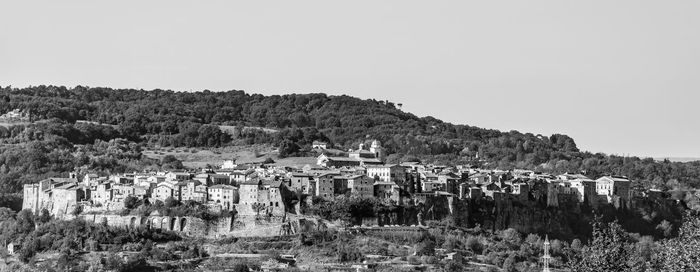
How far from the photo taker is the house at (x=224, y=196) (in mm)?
49969

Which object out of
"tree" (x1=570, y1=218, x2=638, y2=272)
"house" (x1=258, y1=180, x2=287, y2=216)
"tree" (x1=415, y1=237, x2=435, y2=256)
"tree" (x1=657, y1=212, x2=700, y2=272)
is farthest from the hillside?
"tree" (x1=657, y1=212, x2=700, y2=272)

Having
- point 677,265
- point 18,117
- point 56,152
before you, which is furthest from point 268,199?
point 18,117

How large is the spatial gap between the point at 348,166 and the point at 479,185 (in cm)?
603

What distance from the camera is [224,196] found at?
165ft

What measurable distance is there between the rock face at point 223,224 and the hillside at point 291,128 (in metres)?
16.7

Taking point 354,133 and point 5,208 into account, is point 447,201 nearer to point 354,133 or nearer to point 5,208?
point 5,208

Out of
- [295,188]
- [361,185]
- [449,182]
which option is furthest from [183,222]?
[449,182]

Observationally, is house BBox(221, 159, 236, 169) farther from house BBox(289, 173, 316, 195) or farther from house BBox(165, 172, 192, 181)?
house BBox(289, 173, 316, 195)

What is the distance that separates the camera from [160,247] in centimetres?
4847

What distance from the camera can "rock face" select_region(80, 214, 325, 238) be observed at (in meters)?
48.4

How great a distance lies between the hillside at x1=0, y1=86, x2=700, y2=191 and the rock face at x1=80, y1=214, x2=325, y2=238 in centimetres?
1670

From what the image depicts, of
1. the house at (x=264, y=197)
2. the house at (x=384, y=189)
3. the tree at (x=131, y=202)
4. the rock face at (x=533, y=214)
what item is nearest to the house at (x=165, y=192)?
the tree at (x=131, y=202)

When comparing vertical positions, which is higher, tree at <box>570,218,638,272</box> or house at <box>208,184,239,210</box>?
house at <box>208,184,239,210</box>

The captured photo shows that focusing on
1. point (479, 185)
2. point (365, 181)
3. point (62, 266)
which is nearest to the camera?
point (62, 266)
